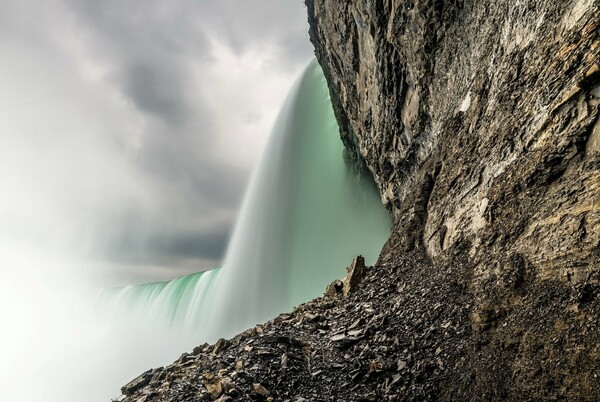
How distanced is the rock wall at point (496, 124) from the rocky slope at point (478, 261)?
0.03m

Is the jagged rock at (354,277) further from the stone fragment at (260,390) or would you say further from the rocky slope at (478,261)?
the stone fragment at (260,390)

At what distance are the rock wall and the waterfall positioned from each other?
8.54 meters

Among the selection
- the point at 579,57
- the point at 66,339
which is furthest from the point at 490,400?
the point at 66,339

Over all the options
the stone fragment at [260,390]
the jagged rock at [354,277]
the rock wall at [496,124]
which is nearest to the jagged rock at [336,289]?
the jagged rock at [354,277]

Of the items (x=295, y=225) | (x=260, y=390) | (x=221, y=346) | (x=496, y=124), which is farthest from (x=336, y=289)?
(x=295, y=225)

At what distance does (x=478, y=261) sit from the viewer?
707 cm

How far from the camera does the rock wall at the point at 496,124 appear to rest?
530 centimetres

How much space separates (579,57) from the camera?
5.48 m

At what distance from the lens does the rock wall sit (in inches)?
209

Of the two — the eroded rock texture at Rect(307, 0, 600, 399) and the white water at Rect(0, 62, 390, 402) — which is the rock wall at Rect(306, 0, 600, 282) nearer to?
the eroded rock texture at Rect(307, 0, 600, 399)

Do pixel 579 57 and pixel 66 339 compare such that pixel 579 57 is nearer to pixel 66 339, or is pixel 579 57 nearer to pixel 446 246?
pixel 446 246

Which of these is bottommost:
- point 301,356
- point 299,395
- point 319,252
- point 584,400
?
point 584,400

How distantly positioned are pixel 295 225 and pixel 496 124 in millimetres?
17920

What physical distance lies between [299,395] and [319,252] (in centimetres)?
1687
